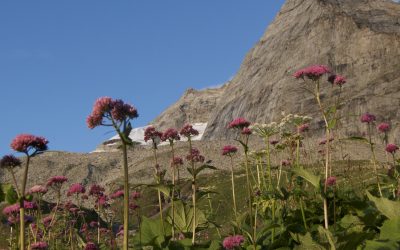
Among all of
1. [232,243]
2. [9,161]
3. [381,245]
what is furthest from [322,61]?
[381,245]

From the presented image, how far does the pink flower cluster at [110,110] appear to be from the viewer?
5.49 m

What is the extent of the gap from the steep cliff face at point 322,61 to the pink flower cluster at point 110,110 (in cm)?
9025

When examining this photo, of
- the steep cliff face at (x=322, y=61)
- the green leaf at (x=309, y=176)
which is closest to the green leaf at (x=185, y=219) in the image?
the green leaf at (x=309, y=176)

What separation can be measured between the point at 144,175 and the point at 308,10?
272 ft

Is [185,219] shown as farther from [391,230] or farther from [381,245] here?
[381,245]

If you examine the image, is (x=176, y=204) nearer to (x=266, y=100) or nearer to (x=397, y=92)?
(x=397, y=92)

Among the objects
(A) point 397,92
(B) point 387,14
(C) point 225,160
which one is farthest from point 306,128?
(B) point 387,14

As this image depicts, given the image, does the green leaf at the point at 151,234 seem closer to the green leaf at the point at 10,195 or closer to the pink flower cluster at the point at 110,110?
the pink flower cluster at the point at 110,110

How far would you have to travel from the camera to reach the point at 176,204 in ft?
28.0

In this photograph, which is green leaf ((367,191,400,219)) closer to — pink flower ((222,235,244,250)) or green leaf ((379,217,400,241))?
green leaf ((379,217,400,241))

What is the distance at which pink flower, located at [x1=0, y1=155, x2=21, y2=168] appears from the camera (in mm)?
5758

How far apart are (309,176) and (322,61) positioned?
114467 millimetres

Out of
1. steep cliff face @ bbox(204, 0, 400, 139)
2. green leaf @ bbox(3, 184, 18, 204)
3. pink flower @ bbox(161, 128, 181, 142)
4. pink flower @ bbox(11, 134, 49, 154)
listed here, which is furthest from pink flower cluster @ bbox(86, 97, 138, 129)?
steep cliff face @ bbox(204, 0, 400, 139)

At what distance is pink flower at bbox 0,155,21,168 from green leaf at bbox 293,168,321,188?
3231mm
